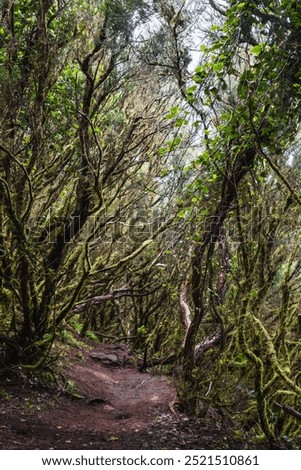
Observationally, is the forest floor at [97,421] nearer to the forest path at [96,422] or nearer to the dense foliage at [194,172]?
the forest path at [96,422]

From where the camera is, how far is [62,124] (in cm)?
718

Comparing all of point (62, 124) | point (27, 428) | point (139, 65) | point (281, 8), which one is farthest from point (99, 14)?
point (27, 428)

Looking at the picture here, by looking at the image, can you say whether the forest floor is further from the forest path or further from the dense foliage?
the dense foliage

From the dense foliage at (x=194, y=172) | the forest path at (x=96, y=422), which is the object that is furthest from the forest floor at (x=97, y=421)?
the dense foliage at (x=194, y=172)

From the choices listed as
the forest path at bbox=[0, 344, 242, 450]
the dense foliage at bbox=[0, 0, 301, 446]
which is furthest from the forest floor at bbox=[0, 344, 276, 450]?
the dense foliage at bbox=[0, 0, 301, 446]

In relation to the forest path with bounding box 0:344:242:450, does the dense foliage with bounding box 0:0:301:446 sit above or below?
above

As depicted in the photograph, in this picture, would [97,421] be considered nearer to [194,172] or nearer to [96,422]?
[96,422]

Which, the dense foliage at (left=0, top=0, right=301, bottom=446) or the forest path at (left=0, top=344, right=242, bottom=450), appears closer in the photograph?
the dense foliage at (left=0, top=0, right=301, bottom=446)

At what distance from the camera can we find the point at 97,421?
18.1 ft

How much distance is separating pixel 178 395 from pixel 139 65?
183 inches

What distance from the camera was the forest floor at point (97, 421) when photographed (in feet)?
14.2

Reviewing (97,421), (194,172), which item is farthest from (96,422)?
(194,172)

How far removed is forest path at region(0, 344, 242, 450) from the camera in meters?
4.33

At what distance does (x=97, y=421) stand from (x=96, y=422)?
0.06 meters
